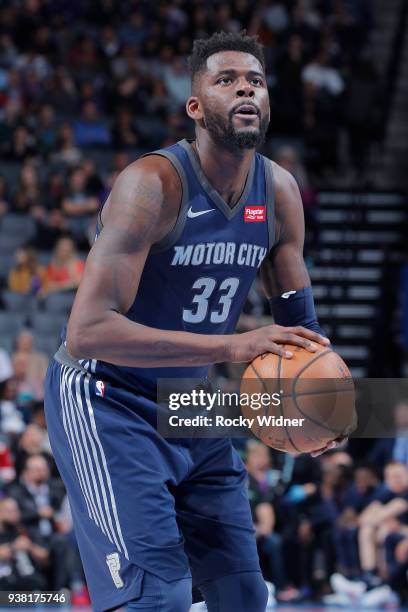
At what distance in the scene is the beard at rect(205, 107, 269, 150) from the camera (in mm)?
3871

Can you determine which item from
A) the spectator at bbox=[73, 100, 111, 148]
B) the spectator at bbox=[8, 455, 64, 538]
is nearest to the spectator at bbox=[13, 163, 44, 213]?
the spectator at bbox=[73, 100, 111, 148]

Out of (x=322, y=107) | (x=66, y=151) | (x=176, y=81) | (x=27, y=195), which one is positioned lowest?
(x=27, y=195)

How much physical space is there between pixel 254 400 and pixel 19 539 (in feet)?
16.0

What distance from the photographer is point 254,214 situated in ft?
13.4

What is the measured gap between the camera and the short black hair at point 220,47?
4.02 meters

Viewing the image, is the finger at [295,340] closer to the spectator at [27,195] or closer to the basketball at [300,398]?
the basketball at [300,398]

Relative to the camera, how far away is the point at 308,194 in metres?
12.8

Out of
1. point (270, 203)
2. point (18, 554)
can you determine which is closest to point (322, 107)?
point (18, 554)

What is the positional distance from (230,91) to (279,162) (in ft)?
29.3

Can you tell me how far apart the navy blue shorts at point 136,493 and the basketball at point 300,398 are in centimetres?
35

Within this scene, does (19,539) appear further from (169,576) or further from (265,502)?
(169,576)

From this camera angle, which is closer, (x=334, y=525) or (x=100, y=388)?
(x=100, y=388)

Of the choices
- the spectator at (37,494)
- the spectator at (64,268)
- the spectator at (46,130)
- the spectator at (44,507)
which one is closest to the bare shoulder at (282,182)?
the spectator at (44,507)

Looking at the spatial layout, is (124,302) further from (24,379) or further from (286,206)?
(24,379)
